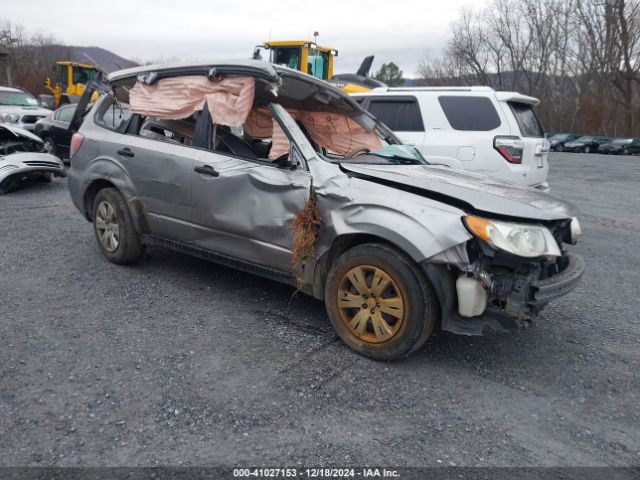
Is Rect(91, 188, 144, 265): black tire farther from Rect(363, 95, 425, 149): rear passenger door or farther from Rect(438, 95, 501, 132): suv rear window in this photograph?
Rect(438, 95, 501, 132): suv rear window

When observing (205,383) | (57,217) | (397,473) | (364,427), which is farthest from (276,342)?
(57,217)

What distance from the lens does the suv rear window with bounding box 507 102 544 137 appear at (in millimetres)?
7105

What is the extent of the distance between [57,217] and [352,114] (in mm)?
4629

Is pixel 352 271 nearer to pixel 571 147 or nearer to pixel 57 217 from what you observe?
pixel 57 217

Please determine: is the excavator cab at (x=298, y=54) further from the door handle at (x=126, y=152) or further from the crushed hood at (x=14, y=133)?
the door handle at (x=126, y=152)

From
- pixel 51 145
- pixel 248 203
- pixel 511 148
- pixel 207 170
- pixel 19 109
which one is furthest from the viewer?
pixel 19 109

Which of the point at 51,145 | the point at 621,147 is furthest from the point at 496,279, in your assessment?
the point at 621,147

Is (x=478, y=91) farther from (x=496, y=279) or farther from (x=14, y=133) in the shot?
(x=14, y=133)

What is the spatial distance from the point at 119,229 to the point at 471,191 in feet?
10.6

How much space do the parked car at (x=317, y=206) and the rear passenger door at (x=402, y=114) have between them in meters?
2.40

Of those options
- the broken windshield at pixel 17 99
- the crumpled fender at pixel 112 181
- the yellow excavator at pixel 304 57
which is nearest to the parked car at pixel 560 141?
the yellow excavator at pixel 304 57

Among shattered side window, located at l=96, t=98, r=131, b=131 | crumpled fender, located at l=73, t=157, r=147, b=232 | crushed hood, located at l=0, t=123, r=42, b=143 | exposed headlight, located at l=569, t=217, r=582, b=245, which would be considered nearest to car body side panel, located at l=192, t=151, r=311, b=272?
crumpled fender, located at l=73, t=157, r=147, b=232

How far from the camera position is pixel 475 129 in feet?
23.3

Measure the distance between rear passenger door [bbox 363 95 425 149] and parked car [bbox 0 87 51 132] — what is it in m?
9.93
